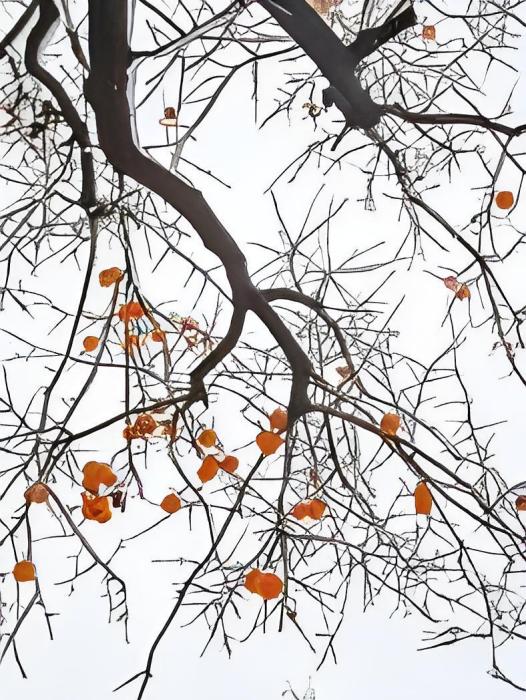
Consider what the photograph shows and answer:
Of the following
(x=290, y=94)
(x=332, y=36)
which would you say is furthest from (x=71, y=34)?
(x=290, y=94)

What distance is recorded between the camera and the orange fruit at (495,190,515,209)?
1056 millimetres

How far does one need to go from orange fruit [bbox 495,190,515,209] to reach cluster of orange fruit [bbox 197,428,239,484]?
0.60m

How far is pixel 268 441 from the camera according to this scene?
92 centimetres

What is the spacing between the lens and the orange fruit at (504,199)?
3.46 feet

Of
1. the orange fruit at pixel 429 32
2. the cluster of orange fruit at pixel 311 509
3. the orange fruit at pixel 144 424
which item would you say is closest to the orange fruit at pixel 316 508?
the cluster of orange fruit at pixel 311 509

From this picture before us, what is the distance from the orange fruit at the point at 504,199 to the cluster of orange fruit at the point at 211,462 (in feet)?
1.98

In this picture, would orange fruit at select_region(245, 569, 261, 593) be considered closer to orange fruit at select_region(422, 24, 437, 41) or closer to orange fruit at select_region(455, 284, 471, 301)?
orange fruit at select_region(455, 284, 471, 301)

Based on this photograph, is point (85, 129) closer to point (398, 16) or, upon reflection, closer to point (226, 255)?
point (226, 255)

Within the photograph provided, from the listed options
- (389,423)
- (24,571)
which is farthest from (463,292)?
(24,571)

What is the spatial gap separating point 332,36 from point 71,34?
0.34 m

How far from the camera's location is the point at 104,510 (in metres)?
0.89

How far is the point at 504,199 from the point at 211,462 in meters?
0.64

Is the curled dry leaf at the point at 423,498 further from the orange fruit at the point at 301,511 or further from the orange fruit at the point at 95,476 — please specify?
the orange fruit at the point at 95,476

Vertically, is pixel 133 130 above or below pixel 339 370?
above
